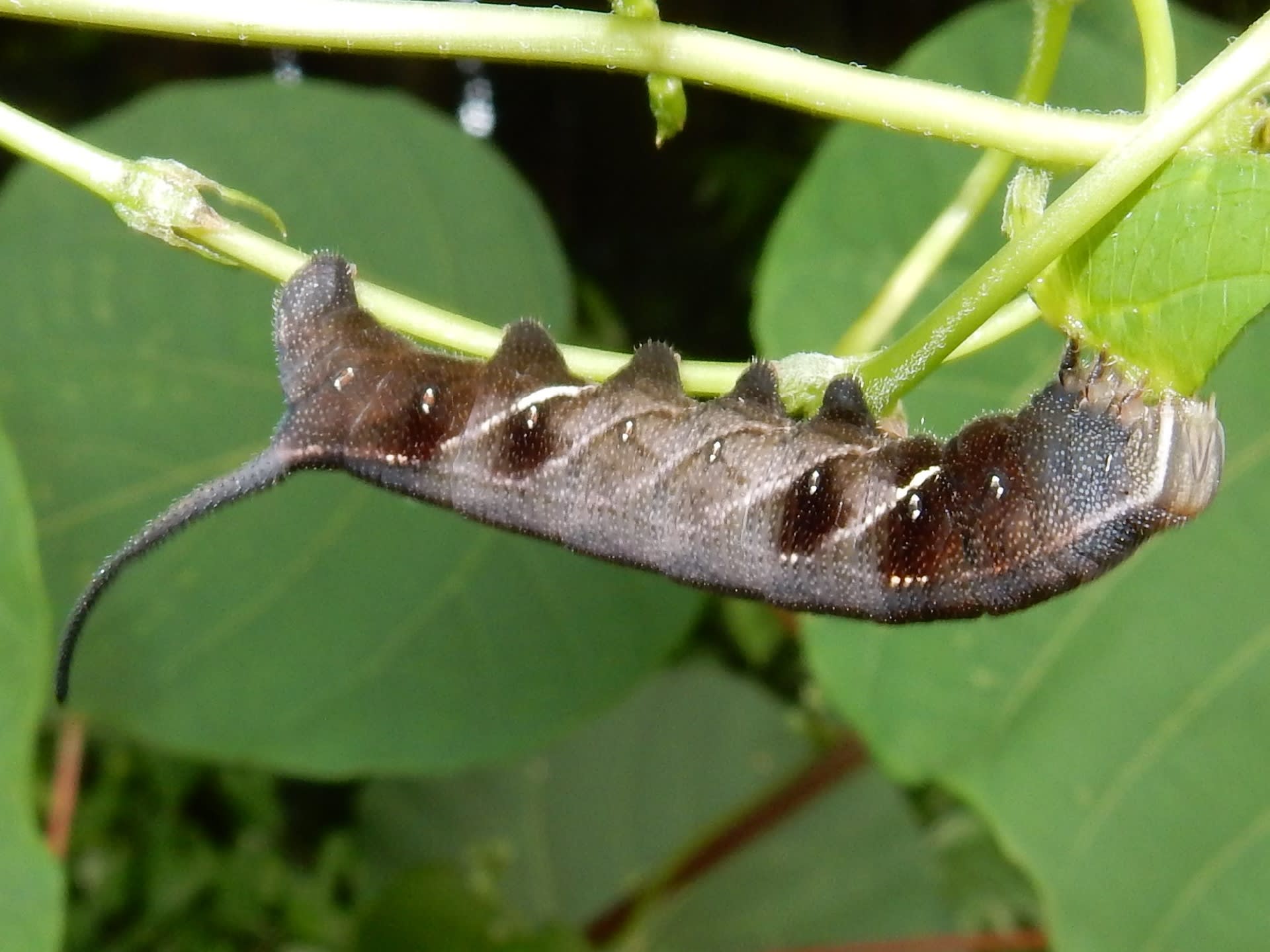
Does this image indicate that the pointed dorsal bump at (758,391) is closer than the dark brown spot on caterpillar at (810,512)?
Yes

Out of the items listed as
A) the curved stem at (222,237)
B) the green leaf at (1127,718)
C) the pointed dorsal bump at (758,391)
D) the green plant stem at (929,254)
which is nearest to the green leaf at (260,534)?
the green leaf at (1127,718)

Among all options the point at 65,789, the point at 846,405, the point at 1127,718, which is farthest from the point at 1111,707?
the point at 65,789

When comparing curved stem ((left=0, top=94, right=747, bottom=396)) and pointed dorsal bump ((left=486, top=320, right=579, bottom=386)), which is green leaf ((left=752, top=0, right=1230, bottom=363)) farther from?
curved stem ((left=0, top=94, right=747, bottom=396))

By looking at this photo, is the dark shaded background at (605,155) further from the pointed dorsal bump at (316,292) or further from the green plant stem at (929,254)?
the pointed dorsal bump at (316,292)

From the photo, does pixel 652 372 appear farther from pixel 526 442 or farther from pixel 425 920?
pixel 425 920

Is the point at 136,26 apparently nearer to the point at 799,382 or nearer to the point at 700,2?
the point at 799,382

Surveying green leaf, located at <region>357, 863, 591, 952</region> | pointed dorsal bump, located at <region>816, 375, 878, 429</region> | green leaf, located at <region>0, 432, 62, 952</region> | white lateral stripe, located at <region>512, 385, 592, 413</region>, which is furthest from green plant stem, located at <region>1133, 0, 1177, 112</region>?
green leaf, located at <region>357, 863, 591, 952</region>
